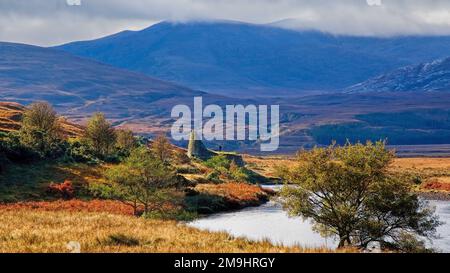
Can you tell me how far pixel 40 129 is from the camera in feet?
→ 293

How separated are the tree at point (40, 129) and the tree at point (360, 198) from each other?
178 ft

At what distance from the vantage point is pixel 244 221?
66562mm

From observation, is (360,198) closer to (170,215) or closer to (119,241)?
(170,215)

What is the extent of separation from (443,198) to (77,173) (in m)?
65.7

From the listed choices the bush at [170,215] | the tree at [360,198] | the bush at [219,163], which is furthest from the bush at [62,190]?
the bush at [219,163]

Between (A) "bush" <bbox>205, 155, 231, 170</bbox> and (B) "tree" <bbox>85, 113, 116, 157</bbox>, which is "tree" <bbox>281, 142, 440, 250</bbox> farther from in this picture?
(A) "bush" <bbox>205, 155, 231, 170</bbox>

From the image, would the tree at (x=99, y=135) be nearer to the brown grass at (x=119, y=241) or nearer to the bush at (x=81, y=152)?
the bush at (x=81, y=152)

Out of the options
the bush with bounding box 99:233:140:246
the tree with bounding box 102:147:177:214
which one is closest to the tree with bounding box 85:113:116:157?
the tree with bounding box 102:147:177:214

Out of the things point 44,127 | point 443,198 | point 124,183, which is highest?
point 44,127

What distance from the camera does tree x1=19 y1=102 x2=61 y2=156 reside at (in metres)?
85.0

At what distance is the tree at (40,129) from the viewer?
279ft
